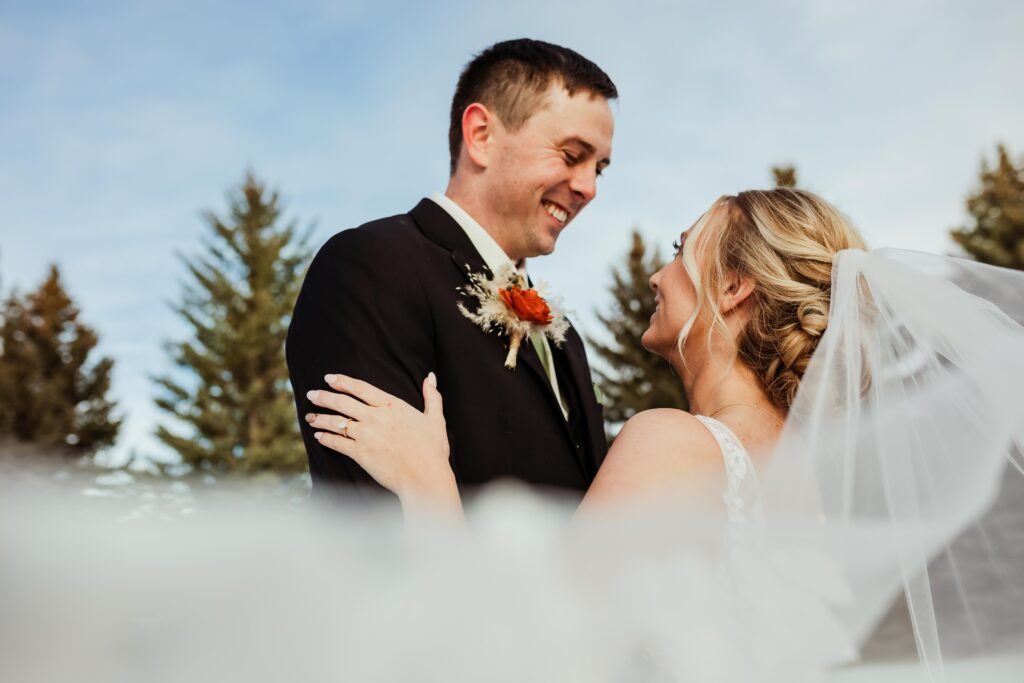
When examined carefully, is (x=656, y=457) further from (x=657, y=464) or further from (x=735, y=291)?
(x=735, y=291)

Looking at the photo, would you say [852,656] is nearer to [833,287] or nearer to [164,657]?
[833,287]

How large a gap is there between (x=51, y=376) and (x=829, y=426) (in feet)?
149

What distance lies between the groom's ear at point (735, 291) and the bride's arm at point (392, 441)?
1.25 meters

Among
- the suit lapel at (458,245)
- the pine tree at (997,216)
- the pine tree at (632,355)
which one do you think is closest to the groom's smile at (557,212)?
the suit lapel at (458,245)

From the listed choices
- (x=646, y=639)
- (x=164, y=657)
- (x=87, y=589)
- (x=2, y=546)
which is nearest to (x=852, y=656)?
(x=646, y=639)

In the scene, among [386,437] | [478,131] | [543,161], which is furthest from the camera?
[478,131]

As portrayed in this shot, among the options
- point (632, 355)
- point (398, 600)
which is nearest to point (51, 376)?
point (632, 355)

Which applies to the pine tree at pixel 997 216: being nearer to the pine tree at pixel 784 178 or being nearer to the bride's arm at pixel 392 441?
the pine tree at pixel 784 178

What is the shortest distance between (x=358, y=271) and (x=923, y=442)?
6.72 ft

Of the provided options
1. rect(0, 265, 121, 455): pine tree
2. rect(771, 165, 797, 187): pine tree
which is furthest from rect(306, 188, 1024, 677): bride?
rect(0, 265, 121, 455): pine tree

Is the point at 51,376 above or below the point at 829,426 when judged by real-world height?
above

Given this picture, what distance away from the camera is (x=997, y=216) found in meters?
36.1

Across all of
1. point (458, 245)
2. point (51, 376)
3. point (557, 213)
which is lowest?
point (458, 245)

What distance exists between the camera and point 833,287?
117 inches
